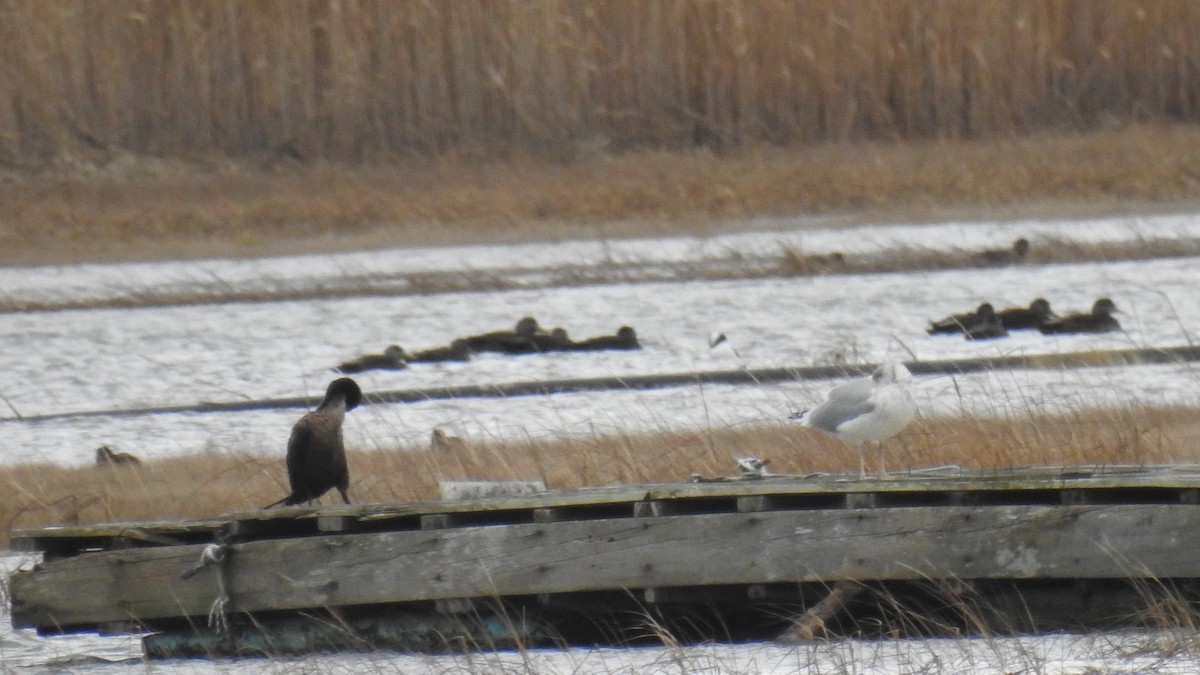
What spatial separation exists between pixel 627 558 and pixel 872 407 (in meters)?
1.32

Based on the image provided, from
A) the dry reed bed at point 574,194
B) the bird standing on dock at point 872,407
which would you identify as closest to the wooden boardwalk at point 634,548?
the bird standing on dock at point 872,407

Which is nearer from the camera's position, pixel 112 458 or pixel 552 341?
pixel 112 458

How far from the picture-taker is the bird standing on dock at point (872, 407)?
7.82 m

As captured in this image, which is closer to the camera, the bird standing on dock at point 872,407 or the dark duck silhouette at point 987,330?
the bird standing on dock at point 872,407

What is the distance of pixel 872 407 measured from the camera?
25.7ft

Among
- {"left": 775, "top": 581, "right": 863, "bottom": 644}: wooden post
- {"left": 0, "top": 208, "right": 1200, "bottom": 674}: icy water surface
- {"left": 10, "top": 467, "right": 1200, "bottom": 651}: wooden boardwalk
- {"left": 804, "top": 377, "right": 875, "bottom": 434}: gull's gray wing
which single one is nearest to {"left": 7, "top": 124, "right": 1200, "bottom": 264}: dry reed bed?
{"left": 0, "top": 208, "right": 1200, "bottom": 674}: icy water surface

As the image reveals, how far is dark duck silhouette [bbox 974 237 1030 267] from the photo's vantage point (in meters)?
17.1

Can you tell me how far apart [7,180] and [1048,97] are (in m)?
12.3

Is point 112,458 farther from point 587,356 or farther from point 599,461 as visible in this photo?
point 587,356

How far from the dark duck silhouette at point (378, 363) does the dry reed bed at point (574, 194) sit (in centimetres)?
656

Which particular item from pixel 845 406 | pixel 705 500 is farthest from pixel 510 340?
pixel 705 500

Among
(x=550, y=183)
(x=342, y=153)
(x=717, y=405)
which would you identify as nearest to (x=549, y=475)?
(x=717, y=405)

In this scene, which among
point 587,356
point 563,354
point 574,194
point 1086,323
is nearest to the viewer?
point 1086,323

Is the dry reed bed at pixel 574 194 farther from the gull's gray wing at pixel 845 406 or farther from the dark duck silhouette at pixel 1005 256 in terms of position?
the gull's gray wing at pixel 845 406
